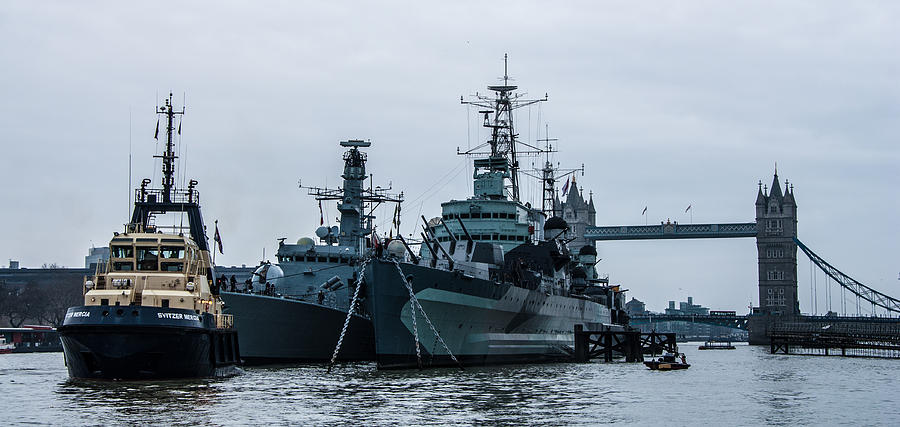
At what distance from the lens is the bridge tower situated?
164 m

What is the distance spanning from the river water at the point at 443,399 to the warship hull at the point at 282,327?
1.55 metres

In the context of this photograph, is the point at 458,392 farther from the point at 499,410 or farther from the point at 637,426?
the point at 637,426

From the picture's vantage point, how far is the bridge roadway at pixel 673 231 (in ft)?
528

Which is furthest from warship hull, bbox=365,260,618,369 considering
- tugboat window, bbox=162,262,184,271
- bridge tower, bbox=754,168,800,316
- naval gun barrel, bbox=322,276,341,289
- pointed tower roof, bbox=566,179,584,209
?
pointed tower roof, bbox=566,179,584,209

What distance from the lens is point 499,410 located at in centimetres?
2822

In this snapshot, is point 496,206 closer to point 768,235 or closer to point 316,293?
point 316,293

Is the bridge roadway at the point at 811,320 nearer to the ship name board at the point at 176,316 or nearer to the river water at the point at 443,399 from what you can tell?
the river water at the point at 443,399

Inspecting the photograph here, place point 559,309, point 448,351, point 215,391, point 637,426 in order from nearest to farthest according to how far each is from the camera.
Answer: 1. point 637,426
2. point 215,391
3. point 448,351
4. point 559,309

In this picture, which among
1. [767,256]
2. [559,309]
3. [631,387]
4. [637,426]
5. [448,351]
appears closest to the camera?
[637,426]

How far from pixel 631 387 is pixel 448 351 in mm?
8149

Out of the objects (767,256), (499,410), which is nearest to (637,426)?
(499,410)

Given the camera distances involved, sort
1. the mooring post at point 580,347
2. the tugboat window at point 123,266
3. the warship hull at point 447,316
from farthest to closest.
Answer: the mooring post at point 580,347 → the warship hull at point 447,316 → the tugboat window at point 123,266

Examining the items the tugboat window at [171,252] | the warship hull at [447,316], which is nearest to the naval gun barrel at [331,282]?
the warship hull at [447,316]

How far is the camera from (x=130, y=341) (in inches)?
1257
